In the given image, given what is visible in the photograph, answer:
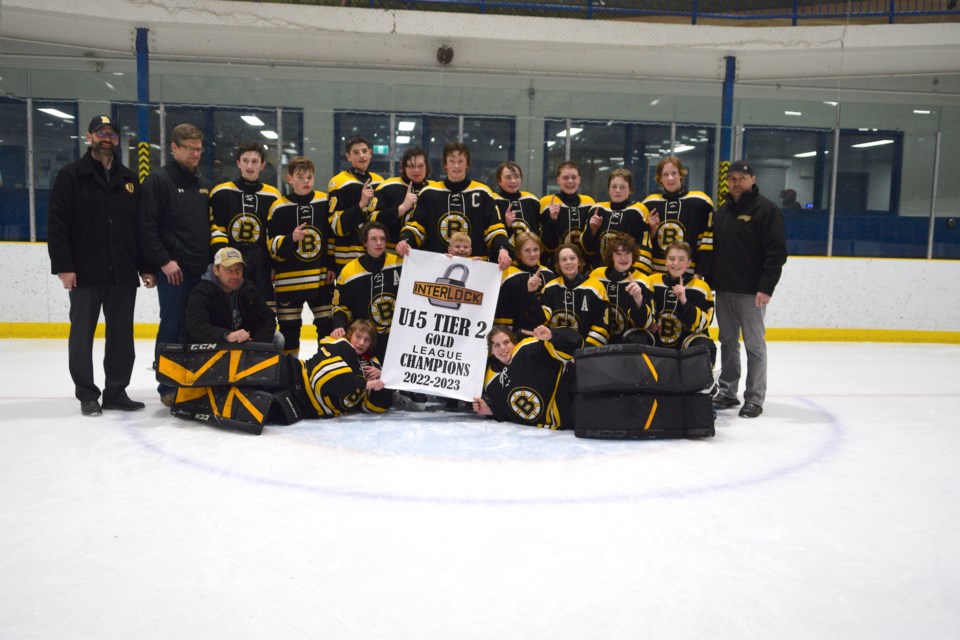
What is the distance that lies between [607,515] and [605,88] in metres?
6.92

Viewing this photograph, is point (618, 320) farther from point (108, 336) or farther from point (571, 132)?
point (571, 132)

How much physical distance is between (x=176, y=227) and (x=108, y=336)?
642mm

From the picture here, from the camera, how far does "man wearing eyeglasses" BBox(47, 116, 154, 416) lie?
11.4ft

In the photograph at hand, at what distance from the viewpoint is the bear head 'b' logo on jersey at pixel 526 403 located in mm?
3480

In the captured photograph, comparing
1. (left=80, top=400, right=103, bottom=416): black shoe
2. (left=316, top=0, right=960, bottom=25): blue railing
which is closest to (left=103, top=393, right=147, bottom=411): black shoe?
(left=80, top=400, right=103, bottom=416): black shoe

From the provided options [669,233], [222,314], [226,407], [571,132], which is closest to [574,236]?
[669,233]

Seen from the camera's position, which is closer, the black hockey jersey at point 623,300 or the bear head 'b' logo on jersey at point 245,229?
the black hockey jersey at point 623,300

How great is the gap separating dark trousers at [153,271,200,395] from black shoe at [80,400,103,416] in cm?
43

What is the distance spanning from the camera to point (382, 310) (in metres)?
3.88

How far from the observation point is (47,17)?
255 inches

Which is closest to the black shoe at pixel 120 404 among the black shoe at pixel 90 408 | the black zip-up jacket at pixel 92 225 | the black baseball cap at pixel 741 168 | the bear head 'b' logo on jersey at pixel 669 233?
the black shoe at pixel 90 408

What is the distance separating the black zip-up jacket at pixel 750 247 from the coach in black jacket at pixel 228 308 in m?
2.43

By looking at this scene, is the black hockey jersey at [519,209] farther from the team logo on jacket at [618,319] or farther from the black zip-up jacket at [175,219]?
the black zip-up jacket at [175,219]

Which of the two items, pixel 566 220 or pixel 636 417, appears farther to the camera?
pixel 566 220
